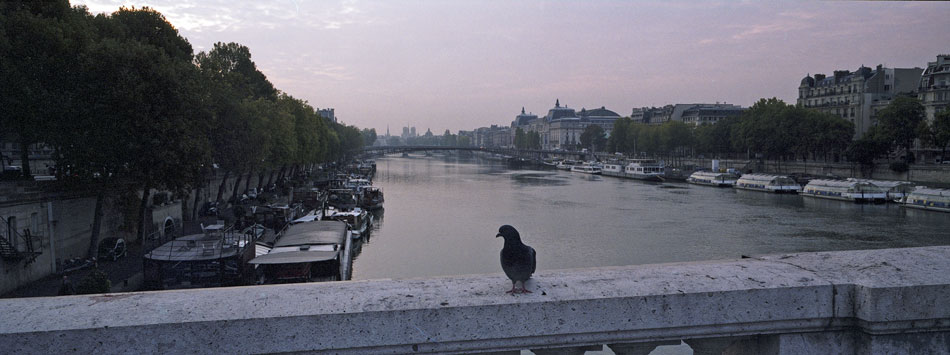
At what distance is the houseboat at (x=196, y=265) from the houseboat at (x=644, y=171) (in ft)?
200

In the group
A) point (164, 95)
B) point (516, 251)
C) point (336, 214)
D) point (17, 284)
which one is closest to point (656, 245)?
point (336, 214)

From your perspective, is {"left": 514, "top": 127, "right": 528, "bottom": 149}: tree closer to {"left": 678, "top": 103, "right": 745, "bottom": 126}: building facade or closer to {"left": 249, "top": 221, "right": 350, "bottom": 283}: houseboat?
{"left": 678, "top": 103, "right": 745, "bottom": 126}: building facade

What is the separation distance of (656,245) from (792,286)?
26.0m

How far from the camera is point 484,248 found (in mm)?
26859

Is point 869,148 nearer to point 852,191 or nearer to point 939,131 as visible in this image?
point 939,131

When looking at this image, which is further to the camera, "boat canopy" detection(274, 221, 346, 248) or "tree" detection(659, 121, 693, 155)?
"tree" detection(659, 121, 693, 155)

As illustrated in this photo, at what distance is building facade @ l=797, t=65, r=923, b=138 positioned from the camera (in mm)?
68188

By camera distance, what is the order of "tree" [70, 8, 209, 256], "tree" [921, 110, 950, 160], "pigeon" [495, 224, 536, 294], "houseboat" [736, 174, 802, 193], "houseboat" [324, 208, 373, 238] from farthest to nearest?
"houseboat" [736, 174, 802, 193] → "tree" [921, 110, 950, 160] → "houseboat" [324, 208, 373, 238] → "tree" [70, 8, 209, 256] → "pigeon" [495, 224, 536, 294]

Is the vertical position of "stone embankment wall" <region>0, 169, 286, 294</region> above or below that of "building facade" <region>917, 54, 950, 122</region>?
below

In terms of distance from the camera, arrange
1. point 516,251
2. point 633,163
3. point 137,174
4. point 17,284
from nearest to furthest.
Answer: point 516,251
point 17,284
point 137,174
point 633,163

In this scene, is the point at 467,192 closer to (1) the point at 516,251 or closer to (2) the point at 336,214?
(2) the point at 336,214

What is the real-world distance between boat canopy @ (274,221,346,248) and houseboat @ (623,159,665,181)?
53.5 metres

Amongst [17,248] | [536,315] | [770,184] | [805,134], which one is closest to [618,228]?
[17,248]

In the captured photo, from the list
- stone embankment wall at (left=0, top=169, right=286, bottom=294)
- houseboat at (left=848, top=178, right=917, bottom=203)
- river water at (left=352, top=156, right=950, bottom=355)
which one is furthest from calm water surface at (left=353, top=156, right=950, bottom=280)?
stone embankment wall at (left=0, top=169, right=286, bottom=294)
